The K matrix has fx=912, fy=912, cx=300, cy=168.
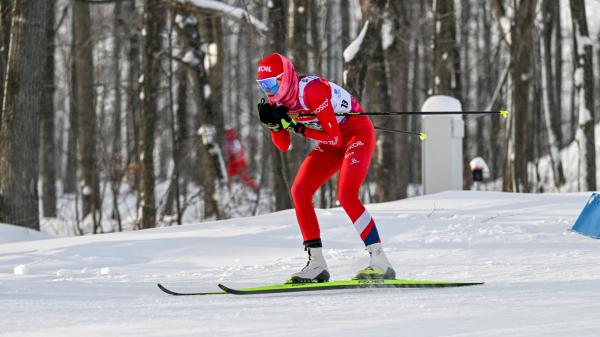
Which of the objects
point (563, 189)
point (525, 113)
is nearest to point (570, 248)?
point (525, 113)

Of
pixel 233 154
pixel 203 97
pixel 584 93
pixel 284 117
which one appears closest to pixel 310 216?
pixel 284 117

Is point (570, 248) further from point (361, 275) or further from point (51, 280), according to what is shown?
point (51, 280)

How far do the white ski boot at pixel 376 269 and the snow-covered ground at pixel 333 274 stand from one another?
0.10m

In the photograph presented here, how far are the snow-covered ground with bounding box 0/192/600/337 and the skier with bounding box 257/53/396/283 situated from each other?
32cm

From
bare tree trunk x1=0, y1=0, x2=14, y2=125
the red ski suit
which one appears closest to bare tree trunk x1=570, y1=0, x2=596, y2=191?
bare tree trunk x1=0, y1=0, x2=14, y2=125

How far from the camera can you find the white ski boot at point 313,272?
6203 millimetres

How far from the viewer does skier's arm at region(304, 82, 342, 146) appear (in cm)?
608

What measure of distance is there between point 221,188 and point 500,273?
9911mm

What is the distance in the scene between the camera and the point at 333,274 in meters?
6.97

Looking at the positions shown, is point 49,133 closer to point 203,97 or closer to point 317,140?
point 203,97

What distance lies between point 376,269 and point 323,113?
1.11 m

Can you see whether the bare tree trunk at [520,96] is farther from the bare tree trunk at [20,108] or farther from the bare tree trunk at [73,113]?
the bare tree trunk at [20,108]

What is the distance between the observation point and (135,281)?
6.90m

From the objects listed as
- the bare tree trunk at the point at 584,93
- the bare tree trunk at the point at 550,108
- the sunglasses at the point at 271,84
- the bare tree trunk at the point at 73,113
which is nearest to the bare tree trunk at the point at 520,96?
the bare tree trunk at the point at 584,93
